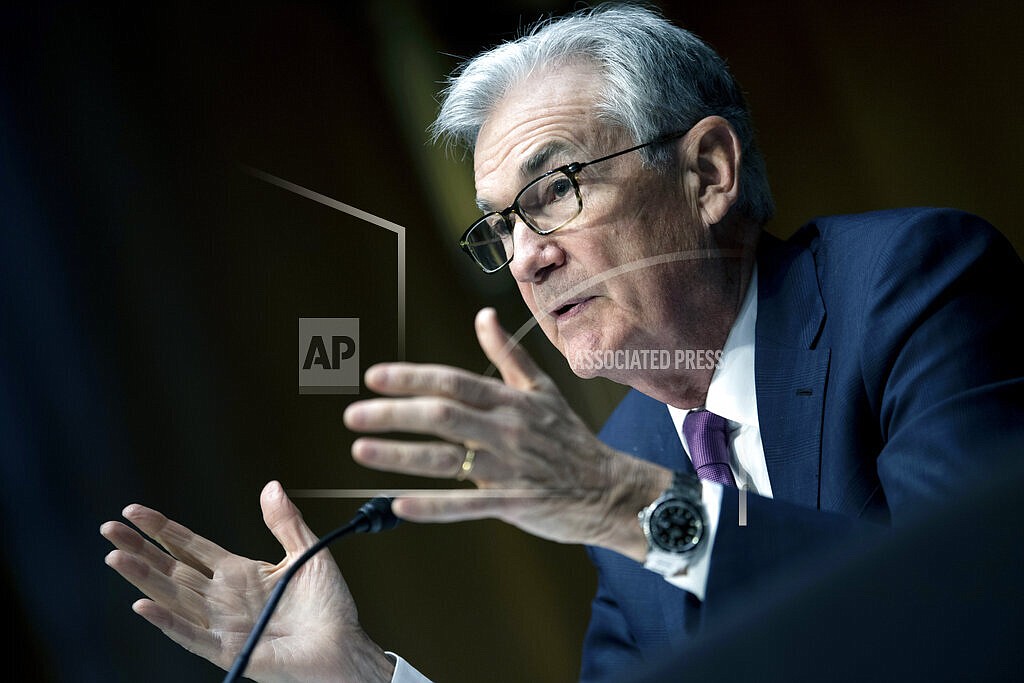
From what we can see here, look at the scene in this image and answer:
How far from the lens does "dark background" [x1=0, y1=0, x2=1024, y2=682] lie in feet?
3.29

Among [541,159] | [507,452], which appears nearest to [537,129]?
[541,159]

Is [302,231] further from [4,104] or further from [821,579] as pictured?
[821,579]

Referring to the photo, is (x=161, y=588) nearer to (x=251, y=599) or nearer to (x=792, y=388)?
(x=251, y=599)

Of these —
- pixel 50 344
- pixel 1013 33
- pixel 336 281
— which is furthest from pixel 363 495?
pixel 1013 33

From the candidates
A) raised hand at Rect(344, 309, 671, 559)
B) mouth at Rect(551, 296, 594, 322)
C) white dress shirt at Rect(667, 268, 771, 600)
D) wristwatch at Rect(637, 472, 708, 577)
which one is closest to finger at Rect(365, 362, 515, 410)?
raised hand at Rect(344, 309, 671, 559)

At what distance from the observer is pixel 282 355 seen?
3.26ft

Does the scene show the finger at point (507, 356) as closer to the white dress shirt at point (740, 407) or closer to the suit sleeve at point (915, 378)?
the suit sleeve at point (915, 378)

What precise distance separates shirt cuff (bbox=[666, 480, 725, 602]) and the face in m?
0.23

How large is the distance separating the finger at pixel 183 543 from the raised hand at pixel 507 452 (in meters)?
0.38

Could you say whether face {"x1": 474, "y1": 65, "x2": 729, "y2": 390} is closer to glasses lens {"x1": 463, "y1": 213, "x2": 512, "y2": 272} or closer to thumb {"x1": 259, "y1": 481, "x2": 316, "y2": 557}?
glasses lens {"x1": 463, "y1": 213, "x2": 512, "y2": 272}

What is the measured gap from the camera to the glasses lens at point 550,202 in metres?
0.99

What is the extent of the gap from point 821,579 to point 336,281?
0.71 meters

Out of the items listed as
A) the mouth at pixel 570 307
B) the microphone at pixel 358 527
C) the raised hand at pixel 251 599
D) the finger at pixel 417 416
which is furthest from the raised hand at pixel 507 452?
the raised hand at pixel 251 599

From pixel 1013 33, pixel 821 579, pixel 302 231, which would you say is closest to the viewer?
pixel 821 579
